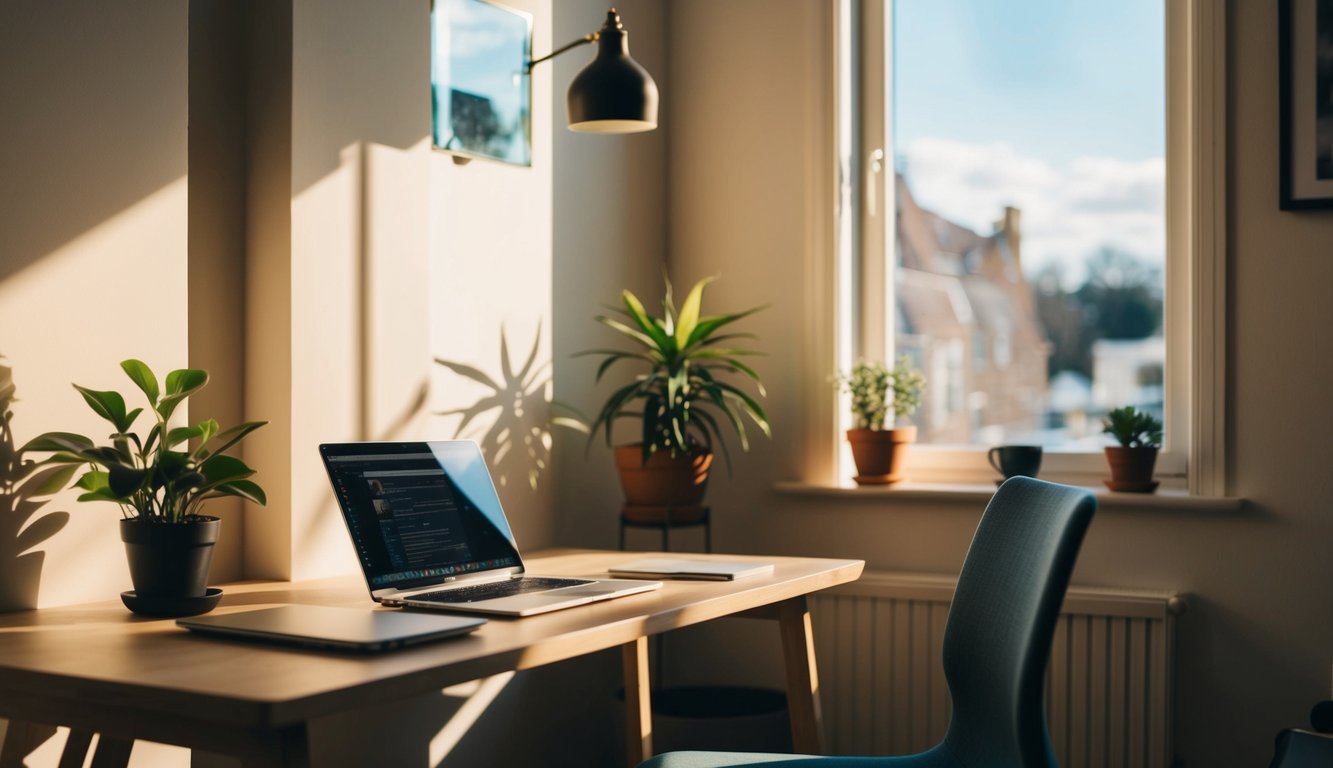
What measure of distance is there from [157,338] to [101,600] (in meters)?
0.42

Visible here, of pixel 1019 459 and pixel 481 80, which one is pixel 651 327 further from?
pixel 1019 459

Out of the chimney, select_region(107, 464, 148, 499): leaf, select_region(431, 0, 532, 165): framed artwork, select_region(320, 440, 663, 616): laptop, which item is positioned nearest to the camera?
select_region(107, 464, 148, 499): leaf

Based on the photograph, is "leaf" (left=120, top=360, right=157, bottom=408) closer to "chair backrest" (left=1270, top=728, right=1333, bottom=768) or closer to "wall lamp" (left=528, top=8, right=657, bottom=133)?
"wall lamp" (left=528, top=8, right=657, bottom=133)

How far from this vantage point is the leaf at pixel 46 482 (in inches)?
68.9

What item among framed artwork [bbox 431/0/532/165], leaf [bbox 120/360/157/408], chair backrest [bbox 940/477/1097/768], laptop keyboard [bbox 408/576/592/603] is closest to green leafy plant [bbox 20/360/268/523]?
leaf [bbox 120/360/157/408]

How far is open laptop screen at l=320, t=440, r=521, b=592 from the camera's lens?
6.06 feet

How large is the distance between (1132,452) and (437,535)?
1.63m

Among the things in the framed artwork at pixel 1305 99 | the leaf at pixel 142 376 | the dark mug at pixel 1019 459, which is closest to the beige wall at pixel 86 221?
the leaf at pixel 142 376

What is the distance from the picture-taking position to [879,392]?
3020 millimetres

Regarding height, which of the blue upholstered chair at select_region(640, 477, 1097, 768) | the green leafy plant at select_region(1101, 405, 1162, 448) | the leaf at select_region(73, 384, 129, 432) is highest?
the leaf at select_region(73, 384, 129, 432)

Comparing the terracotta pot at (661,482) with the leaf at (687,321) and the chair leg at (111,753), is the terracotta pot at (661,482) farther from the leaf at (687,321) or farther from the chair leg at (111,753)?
the chair leg at (111,753)

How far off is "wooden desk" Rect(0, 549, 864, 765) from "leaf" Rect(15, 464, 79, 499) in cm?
17

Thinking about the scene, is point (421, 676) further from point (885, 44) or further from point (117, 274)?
point (885, 44)

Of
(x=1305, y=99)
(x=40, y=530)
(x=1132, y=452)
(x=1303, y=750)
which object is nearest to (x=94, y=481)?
(x=40, y=530)
